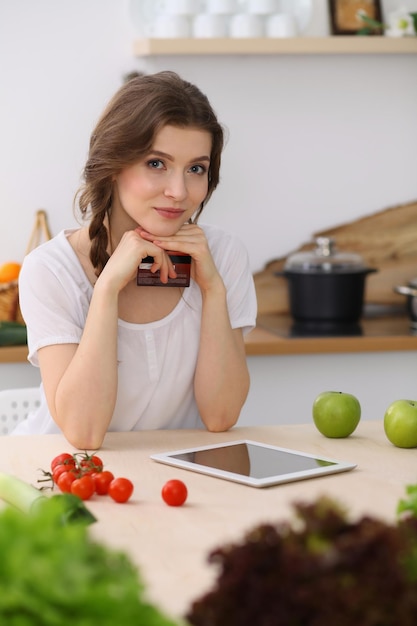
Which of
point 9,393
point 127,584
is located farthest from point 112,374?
point 127,584

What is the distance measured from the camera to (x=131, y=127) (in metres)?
2.08

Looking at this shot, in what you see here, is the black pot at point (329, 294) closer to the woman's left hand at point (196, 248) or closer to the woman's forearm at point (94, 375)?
the woman's left hand at point (196, 248)

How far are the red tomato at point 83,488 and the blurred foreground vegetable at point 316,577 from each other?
766 millimetres

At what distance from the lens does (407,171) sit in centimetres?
388

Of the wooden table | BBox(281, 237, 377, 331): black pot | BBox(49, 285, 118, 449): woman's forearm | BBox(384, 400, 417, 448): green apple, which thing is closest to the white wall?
BBox(281, 237, 377, 331): black pot

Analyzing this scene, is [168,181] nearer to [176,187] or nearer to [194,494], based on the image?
[176,187]

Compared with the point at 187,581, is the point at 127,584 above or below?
above

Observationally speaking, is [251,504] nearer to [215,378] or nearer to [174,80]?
[215,378]

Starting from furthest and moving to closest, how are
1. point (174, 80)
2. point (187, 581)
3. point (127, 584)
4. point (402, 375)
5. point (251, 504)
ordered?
point (402, 375) < point (174, 80) < point (251, 504) < point (187, 581) < point (127, 584)

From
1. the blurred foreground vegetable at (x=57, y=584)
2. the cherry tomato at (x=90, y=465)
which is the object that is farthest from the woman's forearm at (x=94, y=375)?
the blurred foreground vegetable at (x=57, y=584)

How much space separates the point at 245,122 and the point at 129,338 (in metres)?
1.75

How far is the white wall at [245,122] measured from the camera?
3.60 m

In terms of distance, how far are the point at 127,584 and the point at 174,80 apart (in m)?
1.67

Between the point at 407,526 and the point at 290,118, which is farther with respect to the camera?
the point at 290,118
